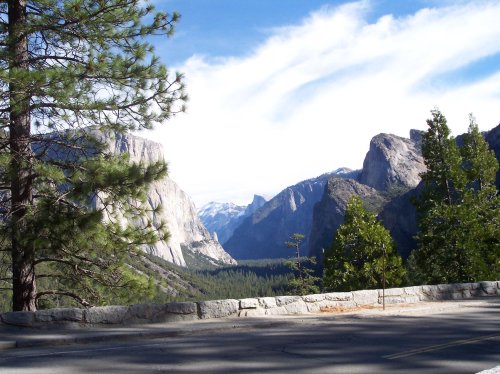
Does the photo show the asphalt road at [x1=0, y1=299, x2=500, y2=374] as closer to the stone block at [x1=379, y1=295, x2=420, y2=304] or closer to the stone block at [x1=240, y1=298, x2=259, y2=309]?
the stone block at [x1=240, y1=298, x2=259, y2=309]

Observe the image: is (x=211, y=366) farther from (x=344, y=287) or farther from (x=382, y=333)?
(x=344, y=287)

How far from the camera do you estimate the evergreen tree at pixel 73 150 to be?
10.7 meters

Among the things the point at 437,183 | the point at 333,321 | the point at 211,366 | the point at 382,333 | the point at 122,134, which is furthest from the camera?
the point at 437,183

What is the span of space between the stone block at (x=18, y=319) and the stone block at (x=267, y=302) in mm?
5462

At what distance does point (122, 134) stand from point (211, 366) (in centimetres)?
780

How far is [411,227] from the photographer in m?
130

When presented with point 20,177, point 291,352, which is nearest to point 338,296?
point 291,352

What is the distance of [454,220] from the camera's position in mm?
25969

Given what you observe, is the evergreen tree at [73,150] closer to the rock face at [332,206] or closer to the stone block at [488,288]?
the stone block at [488,288]

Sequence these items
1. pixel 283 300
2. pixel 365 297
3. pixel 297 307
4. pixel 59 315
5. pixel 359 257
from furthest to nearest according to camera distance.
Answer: pixel 359 257, pixel 365 297, pixel 297 307, pixel 283 300, pixel 59 315

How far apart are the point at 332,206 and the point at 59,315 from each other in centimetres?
18112

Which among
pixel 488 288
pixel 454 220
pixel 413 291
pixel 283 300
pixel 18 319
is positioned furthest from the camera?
pixel 454 220

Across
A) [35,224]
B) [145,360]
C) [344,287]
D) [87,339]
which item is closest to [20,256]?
[35,224]

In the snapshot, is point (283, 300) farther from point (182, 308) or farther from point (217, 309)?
point (182, 308)
